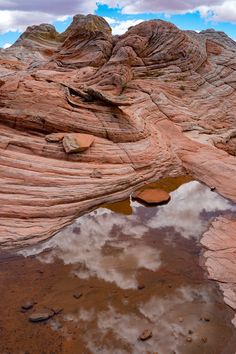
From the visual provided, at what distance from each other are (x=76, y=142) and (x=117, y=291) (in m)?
8.95

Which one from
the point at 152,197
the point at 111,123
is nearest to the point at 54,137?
the point at 111,123

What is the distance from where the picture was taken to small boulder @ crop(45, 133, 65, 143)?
18781mm

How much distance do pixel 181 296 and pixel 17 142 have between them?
10.9 meters

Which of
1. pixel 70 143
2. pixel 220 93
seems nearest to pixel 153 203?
pixel 70 143

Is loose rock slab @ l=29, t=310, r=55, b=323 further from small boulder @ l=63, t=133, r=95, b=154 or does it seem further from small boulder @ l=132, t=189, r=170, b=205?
small boulder @ l=63, t=133, r=95, b=154

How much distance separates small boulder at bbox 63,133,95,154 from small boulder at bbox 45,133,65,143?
27 cm

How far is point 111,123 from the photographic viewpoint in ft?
68.7

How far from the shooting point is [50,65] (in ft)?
109

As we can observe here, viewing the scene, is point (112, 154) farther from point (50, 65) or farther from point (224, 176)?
point (50, 65)

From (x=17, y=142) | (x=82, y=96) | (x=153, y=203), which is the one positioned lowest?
(x=153, y=203)

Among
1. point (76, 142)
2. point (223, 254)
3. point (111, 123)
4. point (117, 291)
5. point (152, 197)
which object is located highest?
point (111, 123)

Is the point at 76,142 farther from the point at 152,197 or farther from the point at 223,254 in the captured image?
the point at 223,254

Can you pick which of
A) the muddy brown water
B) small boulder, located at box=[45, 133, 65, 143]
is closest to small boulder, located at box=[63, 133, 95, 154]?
small boulder, located at box=[45, 133, 65, 143]

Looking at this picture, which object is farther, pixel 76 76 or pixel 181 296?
pixel 76 76
